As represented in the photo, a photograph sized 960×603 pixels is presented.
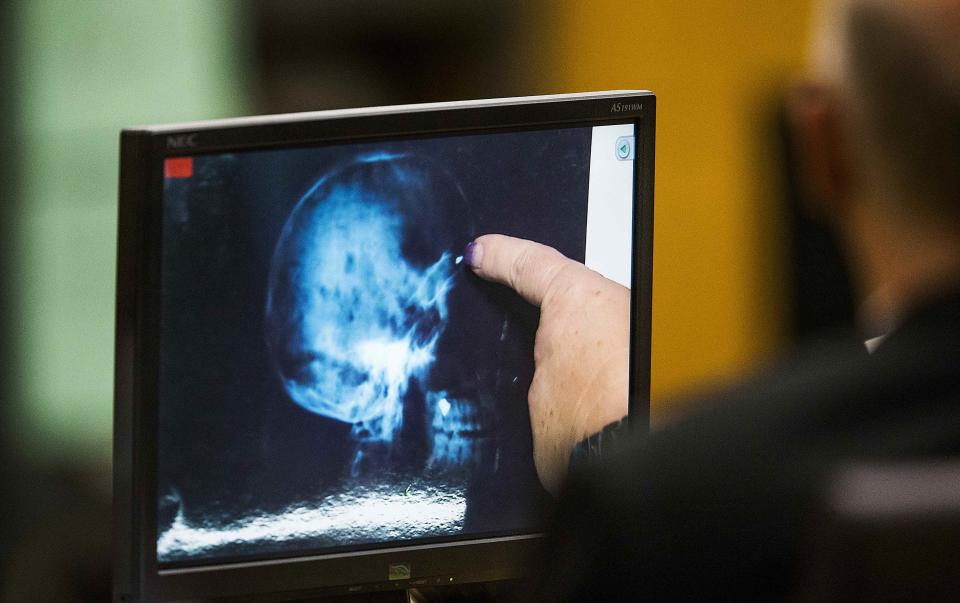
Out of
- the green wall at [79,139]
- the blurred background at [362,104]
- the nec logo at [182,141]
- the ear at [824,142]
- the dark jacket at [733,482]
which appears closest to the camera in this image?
the dark jacket at [733,482]

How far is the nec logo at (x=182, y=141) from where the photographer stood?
3.18 feet

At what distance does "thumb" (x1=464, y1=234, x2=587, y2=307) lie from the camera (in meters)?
0.99

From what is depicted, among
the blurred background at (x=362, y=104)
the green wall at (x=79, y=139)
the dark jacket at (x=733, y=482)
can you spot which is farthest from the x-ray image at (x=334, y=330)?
the green wall at (x=79, y=139)

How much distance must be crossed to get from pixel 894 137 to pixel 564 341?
0.34m

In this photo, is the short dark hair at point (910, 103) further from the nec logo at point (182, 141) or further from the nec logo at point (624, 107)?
the nec logo at point (182, 141)

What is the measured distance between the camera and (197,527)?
3.23 feet

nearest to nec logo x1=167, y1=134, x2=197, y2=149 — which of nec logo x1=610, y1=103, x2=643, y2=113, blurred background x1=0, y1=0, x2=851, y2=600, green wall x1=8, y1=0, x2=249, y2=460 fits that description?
nec logo x1=610, y1=103, x2=643, y2=113

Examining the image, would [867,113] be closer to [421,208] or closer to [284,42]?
[421,208]

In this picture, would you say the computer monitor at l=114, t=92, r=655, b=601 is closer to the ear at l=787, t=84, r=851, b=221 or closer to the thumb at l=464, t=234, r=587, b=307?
the thumb at l=464, t=234, r=587, b=307

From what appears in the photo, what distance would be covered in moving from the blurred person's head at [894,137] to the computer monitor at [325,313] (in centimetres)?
22

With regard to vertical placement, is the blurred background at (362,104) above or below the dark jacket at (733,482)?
above

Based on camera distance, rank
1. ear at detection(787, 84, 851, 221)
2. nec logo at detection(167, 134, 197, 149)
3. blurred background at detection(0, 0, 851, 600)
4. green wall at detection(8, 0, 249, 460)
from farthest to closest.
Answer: green wall at detection(8, 0, 249, 460) < blurred background at detection(0, 0, 851, 600) < ear at detection(787, 84, 851, 221) < nec logo at detection(167, 134, 197, 149)

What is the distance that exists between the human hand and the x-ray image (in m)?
0.01

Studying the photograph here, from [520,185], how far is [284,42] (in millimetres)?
3054
